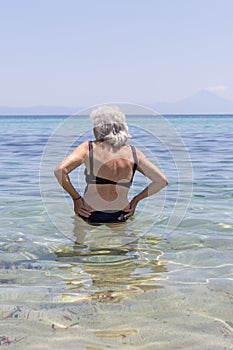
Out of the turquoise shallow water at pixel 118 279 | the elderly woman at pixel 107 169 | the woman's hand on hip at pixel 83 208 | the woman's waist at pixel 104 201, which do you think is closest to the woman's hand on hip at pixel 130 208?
the elderly woman at pixel 107 169

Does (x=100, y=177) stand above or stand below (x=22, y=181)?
above

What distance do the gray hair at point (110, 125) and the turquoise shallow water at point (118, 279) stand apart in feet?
4.29

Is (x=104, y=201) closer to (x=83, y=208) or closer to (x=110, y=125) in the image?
(x=83, y=208)

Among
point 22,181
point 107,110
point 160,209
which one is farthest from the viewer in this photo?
point 22,181

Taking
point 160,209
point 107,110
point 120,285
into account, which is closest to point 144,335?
point 120,285

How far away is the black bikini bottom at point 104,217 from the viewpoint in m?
6.21

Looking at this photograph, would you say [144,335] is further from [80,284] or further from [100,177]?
[100,177]

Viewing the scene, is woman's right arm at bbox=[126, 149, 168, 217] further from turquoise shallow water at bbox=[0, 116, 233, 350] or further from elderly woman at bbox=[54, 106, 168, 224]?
turquoise shallow water at bbox=[0, 116, 233, 350]

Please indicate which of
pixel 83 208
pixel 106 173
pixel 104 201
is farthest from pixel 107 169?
pixel 83 208

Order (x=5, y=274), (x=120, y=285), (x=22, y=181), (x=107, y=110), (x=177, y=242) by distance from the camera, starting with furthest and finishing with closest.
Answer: (x=22, y=181), (x=177, y=242), (x=107, y=110), (x=5, y=274), (x=120, y=285)

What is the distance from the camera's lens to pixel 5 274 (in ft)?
16.0

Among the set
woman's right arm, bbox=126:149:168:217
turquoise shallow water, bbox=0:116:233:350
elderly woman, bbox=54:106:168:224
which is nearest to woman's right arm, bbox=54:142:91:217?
elderly woman, bbox=54:106:168:224

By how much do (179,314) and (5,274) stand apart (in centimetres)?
193

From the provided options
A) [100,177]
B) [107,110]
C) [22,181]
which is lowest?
[22,181]
